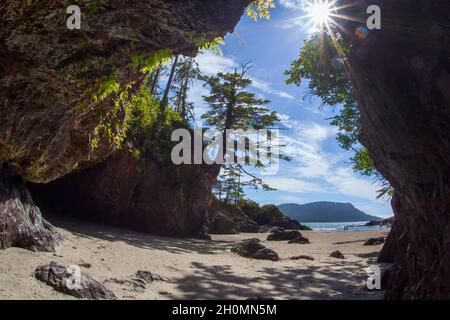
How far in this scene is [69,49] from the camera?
17.7 ft

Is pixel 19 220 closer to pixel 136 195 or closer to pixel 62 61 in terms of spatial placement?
pixel 62 61

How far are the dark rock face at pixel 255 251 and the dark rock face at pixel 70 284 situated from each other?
21.8ft

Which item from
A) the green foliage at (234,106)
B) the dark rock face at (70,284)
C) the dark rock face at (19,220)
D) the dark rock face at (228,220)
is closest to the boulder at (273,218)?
the dark rock face at (228,220)

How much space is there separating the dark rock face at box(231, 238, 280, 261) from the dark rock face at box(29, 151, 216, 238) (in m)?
5.65

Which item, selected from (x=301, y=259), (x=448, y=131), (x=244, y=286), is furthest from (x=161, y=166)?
(x=448, y=131)

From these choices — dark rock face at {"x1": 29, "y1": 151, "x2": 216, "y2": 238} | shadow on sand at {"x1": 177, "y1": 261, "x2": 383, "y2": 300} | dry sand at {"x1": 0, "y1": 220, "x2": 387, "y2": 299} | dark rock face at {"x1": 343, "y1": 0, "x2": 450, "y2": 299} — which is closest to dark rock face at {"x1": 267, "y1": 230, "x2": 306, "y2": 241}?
dark rock face at {"x1": 29, "y1": 151, "x2": 216, "y2": 238}

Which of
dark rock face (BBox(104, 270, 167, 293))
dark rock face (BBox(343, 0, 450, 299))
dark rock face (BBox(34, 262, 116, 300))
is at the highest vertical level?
dark rock face (BBox(343, 0, 450, 299))

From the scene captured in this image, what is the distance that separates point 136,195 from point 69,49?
1155 centimetres

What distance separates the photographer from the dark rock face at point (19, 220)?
20.7ft

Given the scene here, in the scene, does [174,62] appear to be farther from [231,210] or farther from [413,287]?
[413,287]

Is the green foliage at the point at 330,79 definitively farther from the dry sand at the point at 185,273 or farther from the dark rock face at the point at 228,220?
the dark rock face at the point at 228,220

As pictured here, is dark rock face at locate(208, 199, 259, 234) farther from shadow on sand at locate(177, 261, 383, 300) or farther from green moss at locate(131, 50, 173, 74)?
green moss at locate(131, 50, 173, 74)

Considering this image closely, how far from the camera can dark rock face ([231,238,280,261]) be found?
1073cm
